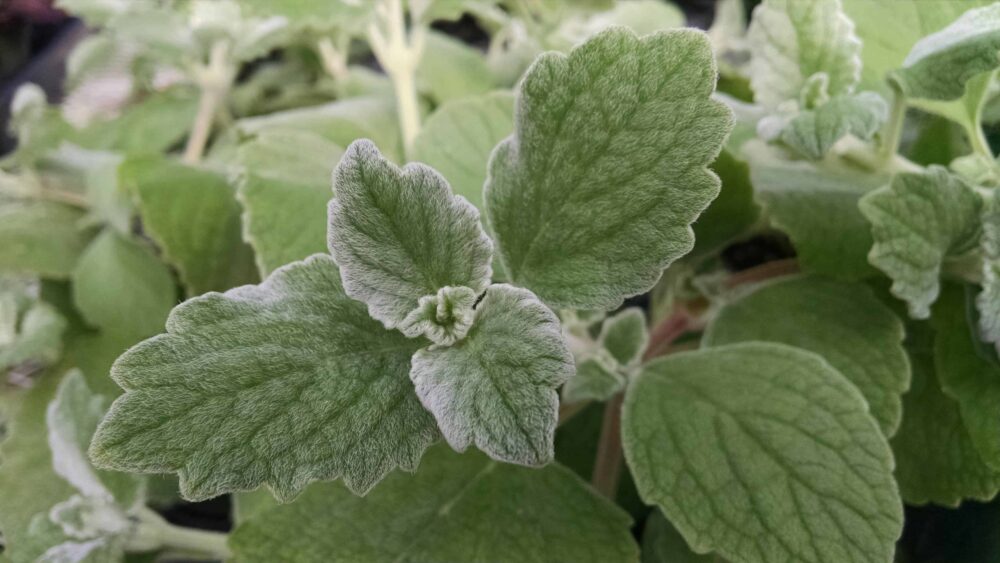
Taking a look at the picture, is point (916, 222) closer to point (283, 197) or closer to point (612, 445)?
point (612, 445)

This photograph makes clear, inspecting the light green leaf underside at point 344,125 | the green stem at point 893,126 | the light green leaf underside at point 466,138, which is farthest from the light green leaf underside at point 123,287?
the green stem at point 893,126

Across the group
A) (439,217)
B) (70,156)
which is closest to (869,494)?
(439,217)

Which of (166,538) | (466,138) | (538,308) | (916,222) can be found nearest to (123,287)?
(166,538)

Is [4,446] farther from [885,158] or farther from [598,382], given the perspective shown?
[885,158]

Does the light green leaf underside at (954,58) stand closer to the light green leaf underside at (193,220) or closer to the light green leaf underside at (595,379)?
the light green leaf underside at (595,379)

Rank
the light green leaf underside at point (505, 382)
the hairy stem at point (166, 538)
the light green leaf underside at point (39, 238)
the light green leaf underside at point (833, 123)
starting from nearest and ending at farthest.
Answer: the light green leaf underside at point (505, 382), the light green leaf underside at point (833, 123), the hairy stem at point (166, 538), the light green leaf underside at point (39, 238)
